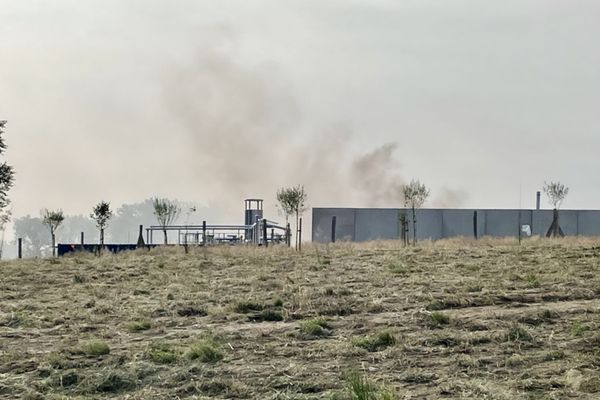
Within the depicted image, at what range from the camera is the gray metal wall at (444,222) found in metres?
53.0

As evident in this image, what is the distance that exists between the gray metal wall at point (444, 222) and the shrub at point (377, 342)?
4242cm

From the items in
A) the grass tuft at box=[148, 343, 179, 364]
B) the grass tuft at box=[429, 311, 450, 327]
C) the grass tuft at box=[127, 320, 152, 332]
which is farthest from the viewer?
the grass tuft at box=[127, 320, 152, 332]

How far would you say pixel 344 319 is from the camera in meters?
12.2

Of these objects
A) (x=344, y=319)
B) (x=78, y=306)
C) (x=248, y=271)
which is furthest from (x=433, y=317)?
(x=248, y=271)

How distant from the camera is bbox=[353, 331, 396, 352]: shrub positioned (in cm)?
996

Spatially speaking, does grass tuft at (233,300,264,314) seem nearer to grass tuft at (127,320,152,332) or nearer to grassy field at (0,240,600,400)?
grassy field at (0,240,600,400)

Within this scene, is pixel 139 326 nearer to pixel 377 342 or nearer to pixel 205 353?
pixel 205 353

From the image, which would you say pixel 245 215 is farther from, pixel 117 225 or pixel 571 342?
pixel 117 225

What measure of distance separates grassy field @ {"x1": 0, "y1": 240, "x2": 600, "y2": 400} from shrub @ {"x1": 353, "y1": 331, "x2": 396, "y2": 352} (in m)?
0.02

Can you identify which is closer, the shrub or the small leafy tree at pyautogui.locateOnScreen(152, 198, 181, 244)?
the shrub

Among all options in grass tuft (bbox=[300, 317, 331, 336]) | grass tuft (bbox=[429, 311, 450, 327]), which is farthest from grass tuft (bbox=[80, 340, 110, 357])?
grass tuft (bbox=[429, 311, 450, 327])

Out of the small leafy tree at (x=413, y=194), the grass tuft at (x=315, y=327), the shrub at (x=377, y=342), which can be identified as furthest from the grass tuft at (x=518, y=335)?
the small leafy tree at (x=413, y=194)

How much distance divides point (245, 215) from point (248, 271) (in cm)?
3132

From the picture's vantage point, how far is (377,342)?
10094 millimetres
